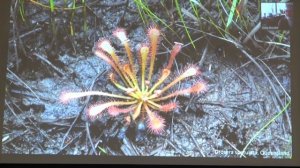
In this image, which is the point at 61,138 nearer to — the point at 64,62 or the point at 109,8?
the point at 64,62

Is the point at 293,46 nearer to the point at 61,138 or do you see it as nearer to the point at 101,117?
the point at 101,117

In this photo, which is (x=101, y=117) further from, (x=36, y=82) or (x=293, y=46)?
(x=293, y=46)

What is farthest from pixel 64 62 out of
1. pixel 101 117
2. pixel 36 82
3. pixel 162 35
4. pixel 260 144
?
pixel 260 144

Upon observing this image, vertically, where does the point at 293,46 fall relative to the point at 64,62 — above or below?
Result: above

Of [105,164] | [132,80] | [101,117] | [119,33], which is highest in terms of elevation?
[119,33]

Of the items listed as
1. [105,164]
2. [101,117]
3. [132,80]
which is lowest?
[105,164]

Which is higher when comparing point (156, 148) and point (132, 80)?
point (132, 80)

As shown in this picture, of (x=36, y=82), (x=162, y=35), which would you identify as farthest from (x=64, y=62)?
(x=162, y=35)
